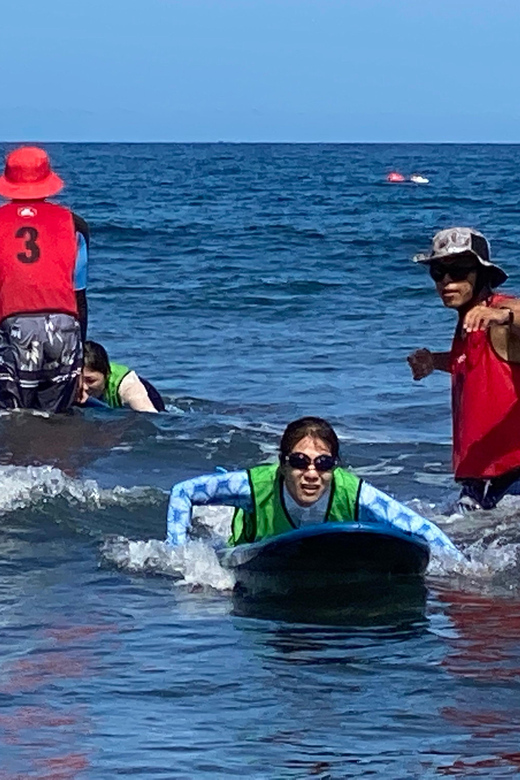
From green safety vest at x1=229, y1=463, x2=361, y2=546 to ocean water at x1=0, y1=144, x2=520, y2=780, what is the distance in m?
0.33

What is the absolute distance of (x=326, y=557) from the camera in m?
6.47

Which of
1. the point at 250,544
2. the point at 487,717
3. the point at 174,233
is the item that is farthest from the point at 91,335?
the point at 174,233

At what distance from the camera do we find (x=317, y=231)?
3091 cm

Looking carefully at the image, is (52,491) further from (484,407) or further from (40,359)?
(484,407)

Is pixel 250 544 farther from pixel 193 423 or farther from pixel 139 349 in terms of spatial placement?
pixel 139 349

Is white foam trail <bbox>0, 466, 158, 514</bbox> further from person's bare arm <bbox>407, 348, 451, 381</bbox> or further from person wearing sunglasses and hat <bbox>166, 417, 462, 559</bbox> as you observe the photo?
person's bare arm <bbox>407, 348, 451, 381</bbox>

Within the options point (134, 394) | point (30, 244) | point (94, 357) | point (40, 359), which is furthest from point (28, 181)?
point (134, 394)

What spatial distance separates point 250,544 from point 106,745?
1706 mm

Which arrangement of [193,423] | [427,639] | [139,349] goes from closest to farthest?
[427,639]
[193,423]
[139,349]

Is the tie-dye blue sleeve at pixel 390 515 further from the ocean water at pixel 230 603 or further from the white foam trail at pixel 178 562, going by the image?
the white foam trail at pixel 178 562

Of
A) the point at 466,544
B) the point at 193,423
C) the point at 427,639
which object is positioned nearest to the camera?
the point at 427,639

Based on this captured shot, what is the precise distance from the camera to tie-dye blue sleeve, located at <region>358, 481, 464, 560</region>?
6.39 metres

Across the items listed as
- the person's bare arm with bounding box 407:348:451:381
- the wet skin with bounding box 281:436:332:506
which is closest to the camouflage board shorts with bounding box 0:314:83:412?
the person's bare arm with bounding box 407:348:451:381

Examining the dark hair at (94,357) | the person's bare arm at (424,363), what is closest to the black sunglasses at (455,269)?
the person's bare arm at (424,363)
